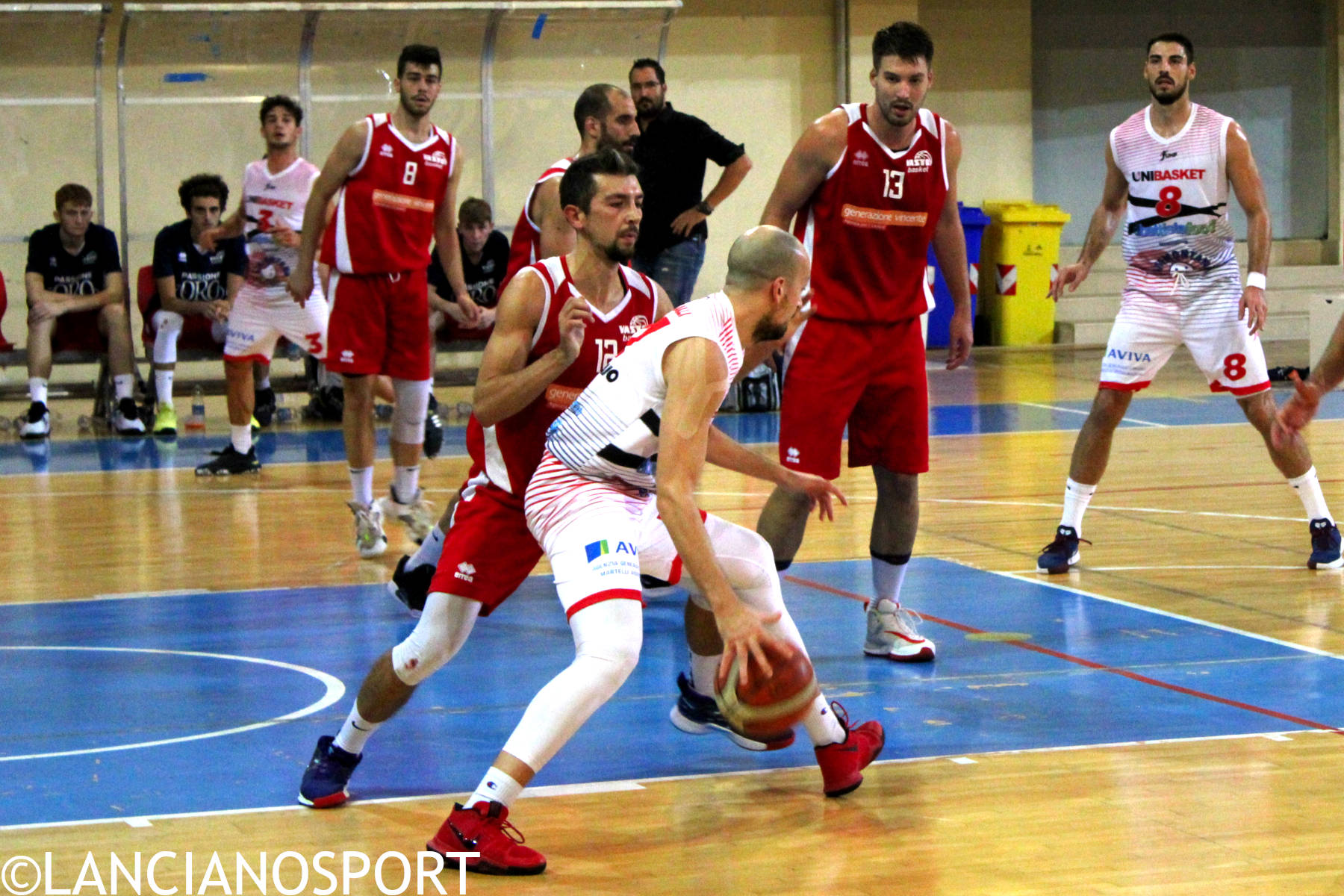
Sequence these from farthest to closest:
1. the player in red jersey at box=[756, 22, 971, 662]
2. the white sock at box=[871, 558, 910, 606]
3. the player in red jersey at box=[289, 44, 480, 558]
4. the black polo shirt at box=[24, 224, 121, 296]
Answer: the black polo shirt at box=[24, 224, 121, 296] → the player in red jersey at box=[289, 44, 480, 558] → the white sock at box=[871, 558, 910, 606] → the player in red jersey at box=[756, 22, 971, 662]

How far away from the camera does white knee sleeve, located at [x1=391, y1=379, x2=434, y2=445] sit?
8953mm

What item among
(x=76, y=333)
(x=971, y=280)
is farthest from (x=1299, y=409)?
(x=971, y=280)

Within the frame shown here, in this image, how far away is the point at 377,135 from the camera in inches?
345

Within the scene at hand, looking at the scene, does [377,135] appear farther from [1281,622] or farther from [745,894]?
[745,894]

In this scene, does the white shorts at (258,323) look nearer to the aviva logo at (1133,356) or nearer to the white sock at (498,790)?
the aviva logo at (1133,356)

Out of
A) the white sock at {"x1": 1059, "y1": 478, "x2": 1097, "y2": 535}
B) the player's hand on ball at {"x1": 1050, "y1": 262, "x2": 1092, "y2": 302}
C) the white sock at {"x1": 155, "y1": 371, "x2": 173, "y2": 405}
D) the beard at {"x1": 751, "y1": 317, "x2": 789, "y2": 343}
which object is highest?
the player's hand on ball at {"x1": 1050, "y1": 262, "x2": 1092, "y2": 302}

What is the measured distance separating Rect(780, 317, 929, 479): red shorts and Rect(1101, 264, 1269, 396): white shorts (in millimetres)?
1812

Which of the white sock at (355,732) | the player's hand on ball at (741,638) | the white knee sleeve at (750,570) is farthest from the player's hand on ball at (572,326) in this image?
the white sock at (355,732)

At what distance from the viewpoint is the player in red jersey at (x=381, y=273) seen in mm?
8719

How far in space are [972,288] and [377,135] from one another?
11.2 meters

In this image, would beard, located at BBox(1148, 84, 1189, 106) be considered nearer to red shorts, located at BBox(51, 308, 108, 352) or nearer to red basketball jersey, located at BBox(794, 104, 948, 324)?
red basketball jersey, located at BBox(794, 104, 948, 324)

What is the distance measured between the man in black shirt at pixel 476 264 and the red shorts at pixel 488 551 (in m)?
8.67

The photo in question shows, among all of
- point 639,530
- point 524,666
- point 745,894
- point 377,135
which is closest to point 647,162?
point 377,135

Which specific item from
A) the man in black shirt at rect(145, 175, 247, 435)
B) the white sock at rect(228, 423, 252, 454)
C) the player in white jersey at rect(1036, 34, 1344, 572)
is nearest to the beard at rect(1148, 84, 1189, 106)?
the player in white jersey at rect(1036, 34, 1344, 572)
